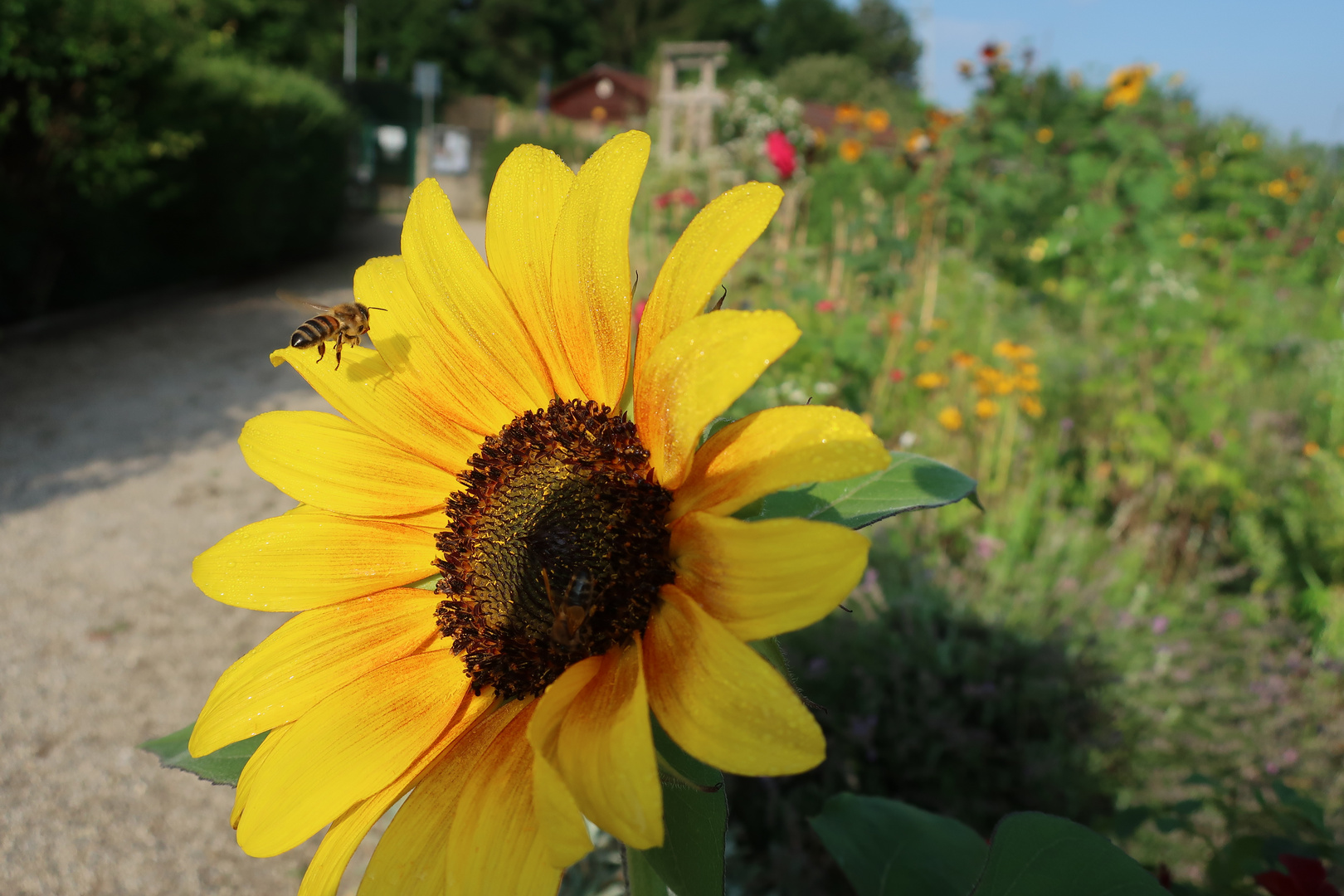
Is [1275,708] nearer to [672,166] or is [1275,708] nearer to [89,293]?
[672,166]

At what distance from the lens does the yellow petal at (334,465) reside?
0.84 m

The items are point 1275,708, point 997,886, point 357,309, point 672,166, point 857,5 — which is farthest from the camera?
point 857,5

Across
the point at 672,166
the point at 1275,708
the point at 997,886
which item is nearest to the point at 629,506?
the point at 997,886

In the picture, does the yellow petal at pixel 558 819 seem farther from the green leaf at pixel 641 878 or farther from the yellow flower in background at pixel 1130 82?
the yellow flower in background at pixel 1130 82

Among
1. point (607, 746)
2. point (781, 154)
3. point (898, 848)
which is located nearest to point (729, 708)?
point (607, 746)

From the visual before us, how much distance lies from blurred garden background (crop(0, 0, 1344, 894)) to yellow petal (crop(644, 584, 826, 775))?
5.9 inches

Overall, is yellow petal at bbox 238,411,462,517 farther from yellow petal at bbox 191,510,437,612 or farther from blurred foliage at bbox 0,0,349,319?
blurred foliage at bbox 0,0,349,319

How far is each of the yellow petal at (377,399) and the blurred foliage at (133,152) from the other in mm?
8007

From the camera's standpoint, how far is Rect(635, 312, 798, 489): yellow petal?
0.59 metres

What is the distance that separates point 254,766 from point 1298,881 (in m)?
1.02

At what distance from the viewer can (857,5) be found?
61.2m

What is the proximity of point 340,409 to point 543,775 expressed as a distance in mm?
437

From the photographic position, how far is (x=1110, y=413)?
4441mm

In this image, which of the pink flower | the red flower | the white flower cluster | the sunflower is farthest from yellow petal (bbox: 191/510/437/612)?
the white flower cluster
